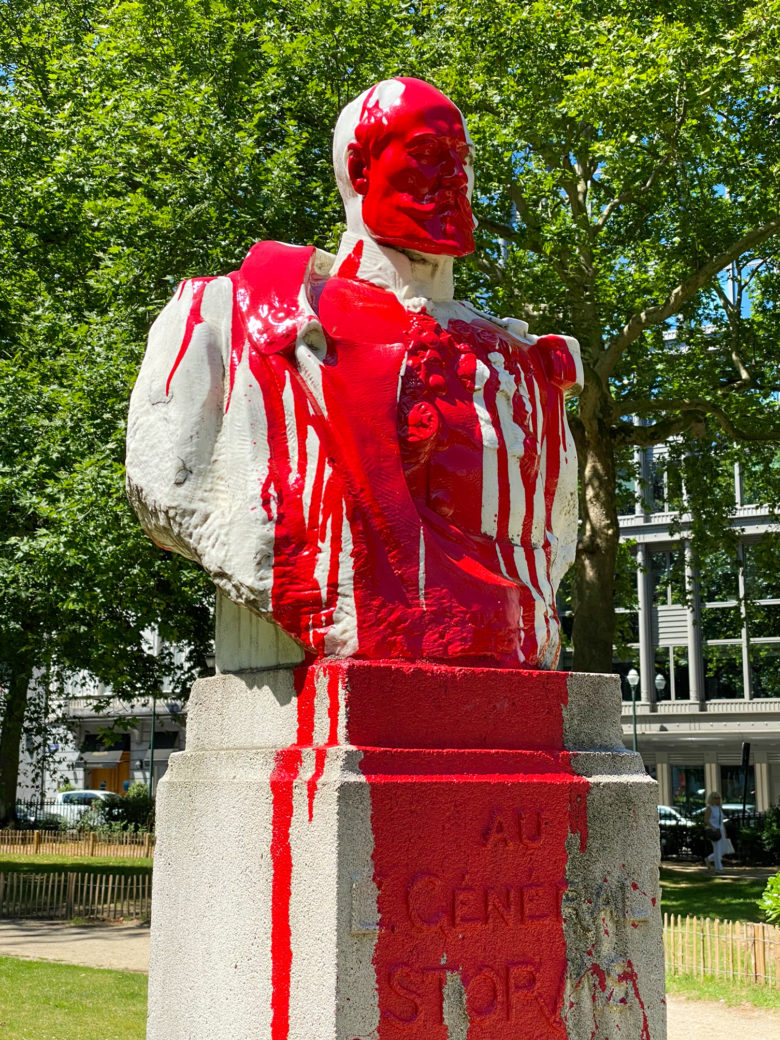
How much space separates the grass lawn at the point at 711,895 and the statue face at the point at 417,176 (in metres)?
11.1

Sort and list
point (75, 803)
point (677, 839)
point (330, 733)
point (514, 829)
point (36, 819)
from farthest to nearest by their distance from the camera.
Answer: point (75, 803) < point (36, 819) < point (677, 839) < point (514, 829) < point (330, 733)

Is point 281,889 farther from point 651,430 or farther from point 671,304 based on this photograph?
point 651,430

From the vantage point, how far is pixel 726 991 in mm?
11555

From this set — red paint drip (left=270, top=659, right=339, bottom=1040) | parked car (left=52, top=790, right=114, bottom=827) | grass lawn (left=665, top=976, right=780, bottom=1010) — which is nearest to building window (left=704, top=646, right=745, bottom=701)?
parked car (left=52, top=790, right=114, bottom=827)

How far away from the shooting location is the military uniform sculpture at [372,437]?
3.74 meters

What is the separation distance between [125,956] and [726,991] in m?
6.74

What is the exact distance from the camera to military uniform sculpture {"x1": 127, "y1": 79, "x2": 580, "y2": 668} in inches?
147

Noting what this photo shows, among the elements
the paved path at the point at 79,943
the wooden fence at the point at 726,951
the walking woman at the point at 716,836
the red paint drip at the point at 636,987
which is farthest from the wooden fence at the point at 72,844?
the red paint drip at the point at 636,987

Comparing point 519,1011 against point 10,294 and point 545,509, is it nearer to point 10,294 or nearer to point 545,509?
point 545,509

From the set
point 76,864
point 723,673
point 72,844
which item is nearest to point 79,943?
point 76,864

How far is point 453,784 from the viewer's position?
3.44m

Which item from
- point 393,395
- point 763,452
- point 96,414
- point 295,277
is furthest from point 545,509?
point 763,452

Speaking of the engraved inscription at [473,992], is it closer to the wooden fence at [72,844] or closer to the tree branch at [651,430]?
the tree branch at [651,430]

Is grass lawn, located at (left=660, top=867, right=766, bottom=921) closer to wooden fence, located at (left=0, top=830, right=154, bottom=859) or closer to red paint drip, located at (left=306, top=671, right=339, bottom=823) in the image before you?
red paint drip, located at (left=306, top=671, right=339, bottom=823)
